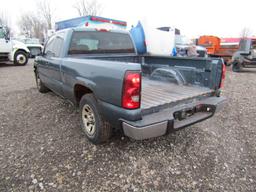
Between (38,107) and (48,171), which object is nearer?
(48,171)

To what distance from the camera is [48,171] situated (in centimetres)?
226

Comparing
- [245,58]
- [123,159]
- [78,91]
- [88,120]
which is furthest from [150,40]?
[245,58]

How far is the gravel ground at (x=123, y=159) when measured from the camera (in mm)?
2094

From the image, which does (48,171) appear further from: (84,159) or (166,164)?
(166,164)

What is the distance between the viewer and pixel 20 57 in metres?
12.4

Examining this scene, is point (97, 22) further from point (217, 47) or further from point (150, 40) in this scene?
point (217, 47)

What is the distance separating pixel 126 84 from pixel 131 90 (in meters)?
0.09

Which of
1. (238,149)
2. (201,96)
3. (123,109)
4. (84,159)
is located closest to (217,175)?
(238,149)

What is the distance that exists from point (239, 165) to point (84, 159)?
2185 mm

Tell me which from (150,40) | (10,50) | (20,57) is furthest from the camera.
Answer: (20,57)

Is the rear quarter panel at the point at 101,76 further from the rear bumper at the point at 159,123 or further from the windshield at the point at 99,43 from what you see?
the windshield at the point at 99,43

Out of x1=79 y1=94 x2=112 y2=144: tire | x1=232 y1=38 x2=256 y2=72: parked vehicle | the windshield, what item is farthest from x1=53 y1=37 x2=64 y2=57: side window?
x1=232 y1=38 x2=256 y2=72: parked vehicle

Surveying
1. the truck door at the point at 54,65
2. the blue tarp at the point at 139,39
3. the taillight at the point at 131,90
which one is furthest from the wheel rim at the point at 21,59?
the taillight at the point at 131,90

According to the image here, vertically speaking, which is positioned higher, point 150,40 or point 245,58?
point 150,40
